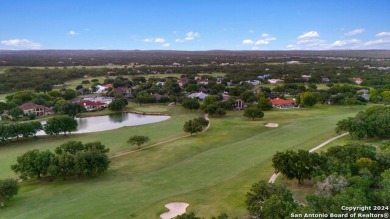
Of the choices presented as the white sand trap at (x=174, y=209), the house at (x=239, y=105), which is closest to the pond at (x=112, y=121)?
the house at (x=239, y=105)

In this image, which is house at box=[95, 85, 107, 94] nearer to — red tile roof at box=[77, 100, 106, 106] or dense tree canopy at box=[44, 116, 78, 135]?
red tile roof at box=[77, 100, 106, 106]

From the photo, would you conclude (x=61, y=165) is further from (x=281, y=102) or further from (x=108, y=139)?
(x=281, y=102)

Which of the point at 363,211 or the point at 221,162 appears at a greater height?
the point at 363,211

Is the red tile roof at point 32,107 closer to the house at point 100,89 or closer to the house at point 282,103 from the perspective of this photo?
the house at point 100,89

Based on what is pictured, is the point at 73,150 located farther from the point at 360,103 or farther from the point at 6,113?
the point at 360,103

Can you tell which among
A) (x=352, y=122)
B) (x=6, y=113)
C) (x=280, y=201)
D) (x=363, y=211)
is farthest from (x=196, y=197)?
(x=6, y=113)
